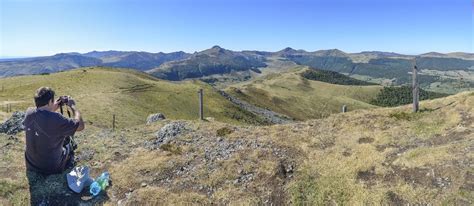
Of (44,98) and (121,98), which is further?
(121,98)

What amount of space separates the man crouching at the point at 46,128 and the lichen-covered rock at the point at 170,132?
24.1 ft

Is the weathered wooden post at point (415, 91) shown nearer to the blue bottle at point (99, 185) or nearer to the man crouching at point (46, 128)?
the blue bottle at point (99, 185)

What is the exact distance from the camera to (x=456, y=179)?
11664 mm

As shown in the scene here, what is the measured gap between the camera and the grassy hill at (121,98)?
52875 millimetres

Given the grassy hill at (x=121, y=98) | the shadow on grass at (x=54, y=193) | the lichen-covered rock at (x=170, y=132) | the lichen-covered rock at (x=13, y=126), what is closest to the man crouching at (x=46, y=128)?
the shadow on grass at (x=54, y=193)

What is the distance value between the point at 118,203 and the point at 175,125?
9738mm

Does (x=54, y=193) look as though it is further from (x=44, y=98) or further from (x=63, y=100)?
(x=44, y=98)

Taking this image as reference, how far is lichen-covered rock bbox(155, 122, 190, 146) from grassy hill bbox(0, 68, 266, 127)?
25754 millimetres

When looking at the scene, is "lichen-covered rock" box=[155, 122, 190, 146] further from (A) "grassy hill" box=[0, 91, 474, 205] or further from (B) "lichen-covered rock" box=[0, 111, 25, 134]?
(B) "lichen-covered rock" box=[0, 111, 25, 134]

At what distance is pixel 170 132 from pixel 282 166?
8.38 metres

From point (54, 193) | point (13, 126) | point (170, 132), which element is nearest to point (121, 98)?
point (13, 126)

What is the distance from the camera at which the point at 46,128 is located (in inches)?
430

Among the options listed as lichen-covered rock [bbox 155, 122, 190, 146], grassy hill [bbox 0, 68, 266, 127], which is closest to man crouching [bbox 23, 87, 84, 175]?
lichen-covered rock [bbox 155, 122, 190, 146]

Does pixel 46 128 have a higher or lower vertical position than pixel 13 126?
higher
